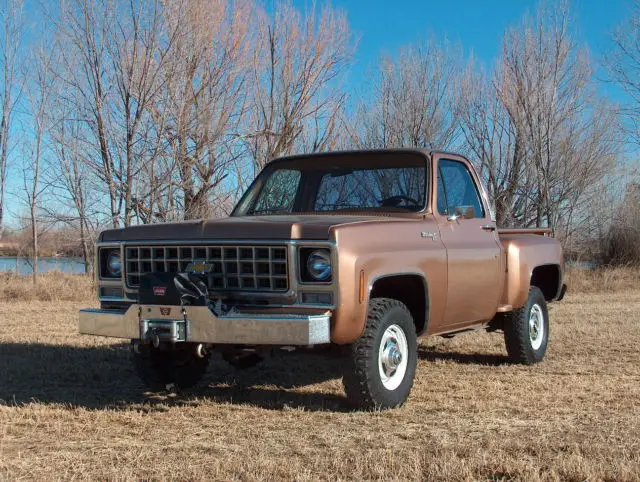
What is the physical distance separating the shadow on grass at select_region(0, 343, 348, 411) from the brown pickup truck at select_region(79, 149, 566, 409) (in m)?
0.31

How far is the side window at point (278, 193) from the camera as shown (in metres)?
6.45

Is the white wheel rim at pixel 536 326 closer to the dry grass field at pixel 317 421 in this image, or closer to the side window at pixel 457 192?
the dry grass field at pixel 317 421

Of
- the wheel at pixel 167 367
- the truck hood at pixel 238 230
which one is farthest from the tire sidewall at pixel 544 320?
the wheel at pixel 167 367

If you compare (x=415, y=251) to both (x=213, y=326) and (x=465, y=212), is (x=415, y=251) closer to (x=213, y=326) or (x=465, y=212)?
(x=465, y=212)

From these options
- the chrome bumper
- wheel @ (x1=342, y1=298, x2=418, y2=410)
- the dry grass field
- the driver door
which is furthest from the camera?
the driver door

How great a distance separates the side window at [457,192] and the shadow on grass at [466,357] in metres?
1.72

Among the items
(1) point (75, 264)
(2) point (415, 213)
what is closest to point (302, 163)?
(2) point (415, 213)

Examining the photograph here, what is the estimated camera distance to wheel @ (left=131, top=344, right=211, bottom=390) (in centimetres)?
605

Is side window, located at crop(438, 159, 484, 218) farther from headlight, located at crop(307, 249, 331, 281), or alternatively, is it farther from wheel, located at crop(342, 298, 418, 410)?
headlight, located at crop(307, 249, 331, 281)

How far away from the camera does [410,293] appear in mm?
5715

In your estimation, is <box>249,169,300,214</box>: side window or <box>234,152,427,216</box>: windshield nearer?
<box>234,152,427,216</box>: windshield

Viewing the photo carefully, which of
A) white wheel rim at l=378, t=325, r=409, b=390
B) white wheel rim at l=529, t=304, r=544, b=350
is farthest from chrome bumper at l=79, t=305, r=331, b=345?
white wheel rim at l=529, t=304, r=544, b=350

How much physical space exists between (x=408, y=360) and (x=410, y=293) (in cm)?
54

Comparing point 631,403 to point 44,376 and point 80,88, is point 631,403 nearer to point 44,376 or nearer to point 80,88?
point 44,376
